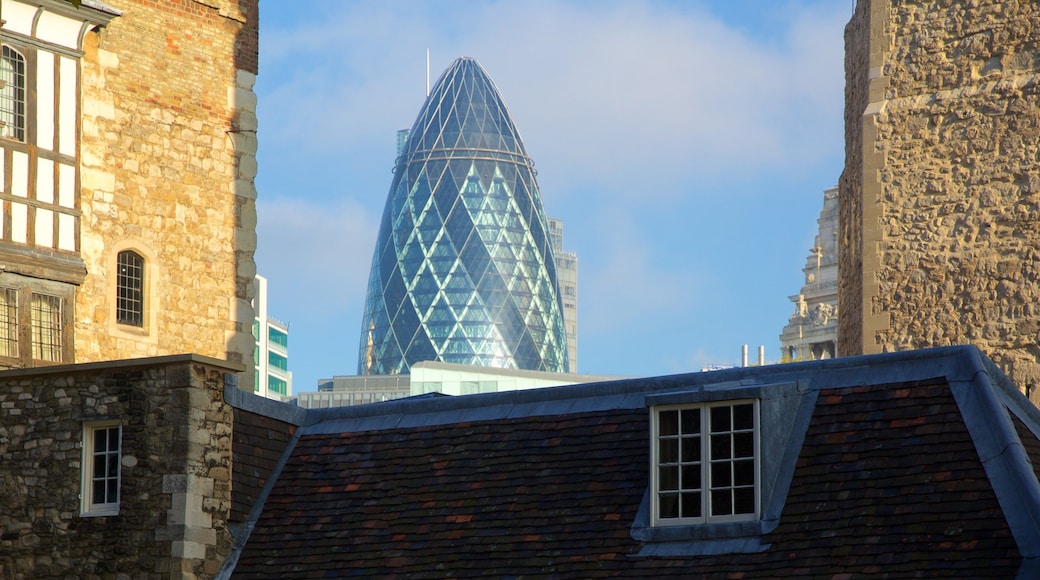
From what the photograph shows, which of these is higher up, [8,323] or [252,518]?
[8,323]

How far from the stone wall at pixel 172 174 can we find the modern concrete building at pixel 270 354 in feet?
353

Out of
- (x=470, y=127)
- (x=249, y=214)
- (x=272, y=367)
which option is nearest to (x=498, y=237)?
(x=470, y=127)

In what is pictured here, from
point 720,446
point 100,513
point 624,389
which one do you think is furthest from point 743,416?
point 100,513

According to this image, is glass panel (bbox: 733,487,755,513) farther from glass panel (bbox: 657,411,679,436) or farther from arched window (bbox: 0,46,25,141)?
arched window (bbox: 0,46,25,141)

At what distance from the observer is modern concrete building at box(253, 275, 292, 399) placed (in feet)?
441

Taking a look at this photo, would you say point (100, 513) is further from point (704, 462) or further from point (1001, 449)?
point (1001, 449)

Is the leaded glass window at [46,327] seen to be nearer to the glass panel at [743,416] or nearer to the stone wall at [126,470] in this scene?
the stone wall at [126,470]

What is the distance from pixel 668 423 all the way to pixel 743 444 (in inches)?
26.2

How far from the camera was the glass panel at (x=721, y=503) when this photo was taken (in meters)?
14.0

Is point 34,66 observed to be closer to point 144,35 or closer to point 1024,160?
point 144,35

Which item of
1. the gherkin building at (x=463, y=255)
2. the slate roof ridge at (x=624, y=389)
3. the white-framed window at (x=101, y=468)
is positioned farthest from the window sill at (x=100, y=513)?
the gherkin building at (x=463, y=255)

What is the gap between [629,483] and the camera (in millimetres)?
14633

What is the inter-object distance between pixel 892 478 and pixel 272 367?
12864 cm

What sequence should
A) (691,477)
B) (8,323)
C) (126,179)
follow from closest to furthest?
(691,477) → (8,323) → (126,179)
